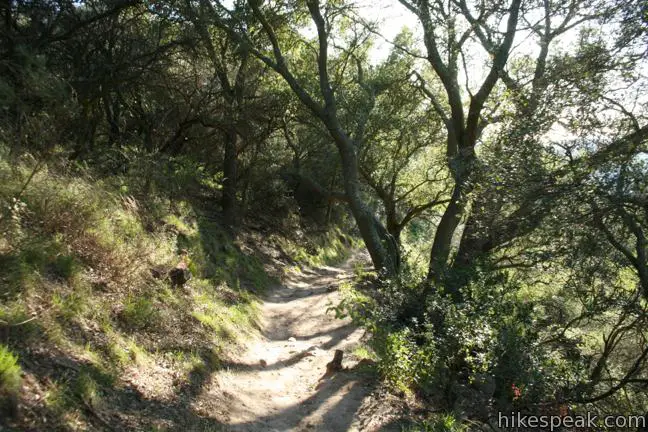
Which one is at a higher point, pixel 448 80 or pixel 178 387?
pixel 448 80

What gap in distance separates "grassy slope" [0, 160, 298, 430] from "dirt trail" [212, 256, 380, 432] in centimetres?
46

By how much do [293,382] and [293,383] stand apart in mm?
39

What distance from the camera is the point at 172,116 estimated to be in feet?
39.0

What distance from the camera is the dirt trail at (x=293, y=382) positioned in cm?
527

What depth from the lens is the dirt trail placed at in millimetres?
5270

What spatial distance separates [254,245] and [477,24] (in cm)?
942

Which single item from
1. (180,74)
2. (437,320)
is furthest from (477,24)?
(180,74)

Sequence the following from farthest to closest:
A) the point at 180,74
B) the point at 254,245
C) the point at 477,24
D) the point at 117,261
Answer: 1. the point at 254,245
2. the point at 180,74
3. the point at 477,24
4. the point at 117,261

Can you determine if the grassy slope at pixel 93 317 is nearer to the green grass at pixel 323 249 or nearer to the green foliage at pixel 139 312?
the green foliage at pixel 139 312

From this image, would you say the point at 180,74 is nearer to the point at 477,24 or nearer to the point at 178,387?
the point at 477,24

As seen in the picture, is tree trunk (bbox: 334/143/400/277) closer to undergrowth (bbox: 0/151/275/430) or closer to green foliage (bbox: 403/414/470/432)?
undergrowth (bbox: 0/151/275/430)

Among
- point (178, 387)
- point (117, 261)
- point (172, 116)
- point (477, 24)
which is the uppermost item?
point (477, 24)

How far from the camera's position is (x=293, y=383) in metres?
6.59

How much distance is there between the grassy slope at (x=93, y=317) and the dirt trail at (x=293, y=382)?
455 millimetres
